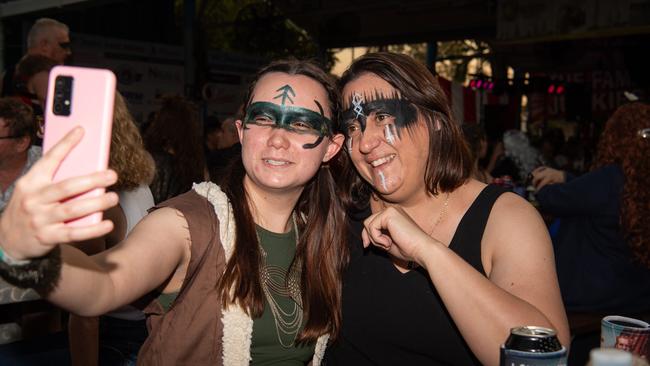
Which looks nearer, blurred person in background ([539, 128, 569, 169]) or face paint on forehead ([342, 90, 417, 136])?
face paint on forehead ([342, 90, 417, 136])

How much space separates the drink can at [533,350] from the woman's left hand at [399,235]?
0.57 m

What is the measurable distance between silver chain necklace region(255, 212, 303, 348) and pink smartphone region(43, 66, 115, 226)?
977 mm

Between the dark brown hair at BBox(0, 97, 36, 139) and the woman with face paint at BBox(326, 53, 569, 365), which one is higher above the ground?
the dark brown hair at BBox(0, 97, 36, 139)

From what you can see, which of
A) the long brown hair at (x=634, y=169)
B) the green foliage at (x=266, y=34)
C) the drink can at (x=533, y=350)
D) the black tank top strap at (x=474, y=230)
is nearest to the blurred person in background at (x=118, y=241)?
the black tank top strap at (x=474, y=230)

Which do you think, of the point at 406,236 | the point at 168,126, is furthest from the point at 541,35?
the point at 406,236

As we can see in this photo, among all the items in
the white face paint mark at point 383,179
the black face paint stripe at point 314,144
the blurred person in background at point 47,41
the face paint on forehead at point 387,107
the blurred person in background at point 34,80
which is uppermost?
the blurred person in background at point 47,41

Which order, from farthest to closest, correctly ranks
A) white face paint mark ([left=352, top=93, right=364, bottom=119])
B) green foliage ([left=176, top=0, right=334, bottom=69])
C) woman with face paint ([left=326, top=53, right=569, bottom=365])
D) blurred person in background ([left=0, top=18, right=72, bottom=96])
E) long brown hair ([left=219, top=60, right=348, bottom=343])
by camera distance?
1. green foliage ([left=176, top=0, right=334, bottom=69])
2. blurred person in background ([left=0, top=18, right=72, bottom=96])
3. white face paint mark ([left=352, top=93, right=364, bottom=119])
4. long brown hair ([left=219, top=60, right=348, bottom=343])
5. woman with face paint ([left=326, top=53, right=569, bottom=365])

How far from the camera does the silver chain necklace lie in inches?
82.7

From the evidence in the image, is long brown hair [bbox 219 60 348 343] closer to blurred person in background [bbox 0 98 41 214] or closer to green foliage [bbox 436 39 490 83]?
blurred person in background [bbox 0 98 41 214]

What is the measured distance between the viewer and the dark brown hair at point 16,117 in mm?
3770

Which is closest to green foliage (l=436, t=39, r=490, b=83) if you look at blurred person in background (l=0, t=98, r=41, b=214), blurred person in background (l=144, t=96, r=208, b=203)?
blurred person in background (l=144, t=96, r=208, b=203)

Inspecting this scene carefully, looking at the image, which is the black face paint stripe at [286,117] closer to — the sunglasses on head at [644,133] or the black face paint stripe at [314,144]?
the black face paint stripe at [314,144]

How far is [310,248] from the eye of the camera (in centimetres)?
231

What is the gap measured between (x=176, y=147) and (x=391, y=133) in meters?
3.31
